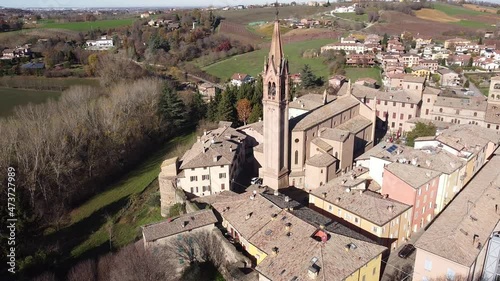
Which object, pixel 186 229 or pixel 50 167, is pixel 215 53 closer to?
pixel 50 167

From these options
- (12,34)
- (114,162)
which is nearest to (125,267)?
(114,162)

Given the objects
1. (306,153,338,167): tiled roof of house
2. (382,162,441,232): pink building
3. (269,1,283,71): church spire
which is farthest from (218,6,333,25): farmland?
(382,162,441,232): pink building

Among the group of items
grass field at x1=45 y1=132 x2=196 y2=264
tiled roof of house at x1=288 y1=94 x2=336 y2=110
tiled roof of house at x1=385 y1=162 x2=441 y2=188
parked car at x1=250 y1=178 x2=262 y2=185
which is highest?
tiled roof of house at x1=288 y1=94 x2=336 y2=110

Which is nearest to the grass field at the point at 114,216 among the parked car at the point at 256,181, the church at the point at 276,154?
the church at the point at 276,154

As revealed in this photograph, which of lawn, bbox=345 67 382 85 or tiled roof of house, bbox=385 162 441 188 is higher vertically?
tiled roof of house, bbox=385 162 441 188

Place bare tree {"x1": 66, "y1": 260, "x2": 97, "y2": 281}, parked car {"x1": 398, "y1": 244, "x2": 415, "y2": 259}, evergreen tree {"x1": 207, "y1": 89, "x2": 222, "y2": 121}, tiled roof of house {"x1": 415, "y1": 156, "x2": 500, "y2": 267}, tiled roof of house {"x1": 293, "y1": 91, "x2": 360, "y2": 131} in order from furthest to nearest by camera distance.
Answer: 1. evergreen tree {"x1": 207, "y1": 89, "x2": 222, "y2": 121}
2. tiled roof of house {"x1": 293, "y1": 91, "x2": 360, "y2": 131}
3. parked car {"x1": 398, "y1": 244, "x2": 415, "y2": 259}
4. bare tree {"x1": 66, "y1": 260, "x2": 97, "y2": 281}
5. tiled roof of house {"x1": 415, "y1": 156, "x2": 500, "y2": 267}

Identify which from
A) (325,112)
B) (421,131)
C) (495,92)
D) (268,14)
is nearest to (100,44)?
(268,14)

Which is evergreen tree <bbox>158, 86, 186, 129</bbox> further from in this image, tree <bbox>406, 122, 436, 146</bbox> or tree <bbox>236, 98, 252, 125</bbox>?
tree <bbox>406, 122, 436, 146</bbox>
